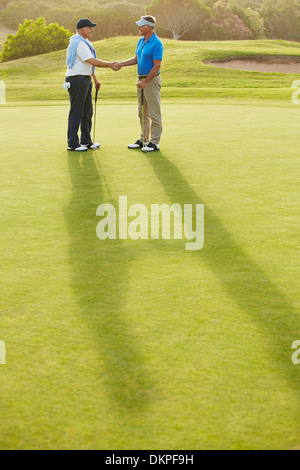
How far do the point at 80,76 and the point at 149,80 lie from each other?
1.12 metres

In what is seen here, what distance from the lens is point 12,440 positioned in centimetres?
266

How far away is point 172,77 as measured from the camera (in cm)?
2734

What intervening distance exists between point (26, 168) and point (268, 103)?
9772 mm

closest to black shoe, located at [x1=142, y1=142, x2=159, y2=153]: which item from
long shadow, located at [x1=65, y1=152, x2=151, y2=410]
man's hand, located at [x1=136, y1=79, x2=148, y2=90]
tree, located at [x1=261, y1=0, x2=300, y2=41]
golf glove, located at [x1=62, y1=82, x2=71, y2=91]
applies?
man's hand, located at [x1=136, y1=79, x2=148, y2=90]

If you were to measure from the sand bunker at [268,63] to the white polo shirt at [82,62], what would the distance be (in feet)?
76.4

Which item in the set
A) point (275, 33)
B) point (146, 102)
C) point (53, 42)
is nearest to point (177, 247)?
point (146, 102)

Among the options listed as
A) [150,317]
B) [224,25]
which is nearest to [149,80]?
[150,317]

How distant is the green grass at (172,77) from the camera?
20734 mm

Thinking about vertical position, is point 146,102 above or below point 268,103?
below

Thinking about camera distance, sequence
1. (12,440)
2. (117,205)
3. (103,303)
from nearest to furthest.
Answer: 1. (12,440)
2. (103,303)
3. (117,205)

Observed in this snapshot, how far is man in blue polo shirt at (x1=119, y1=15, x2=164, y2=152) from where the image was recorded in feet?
31.0

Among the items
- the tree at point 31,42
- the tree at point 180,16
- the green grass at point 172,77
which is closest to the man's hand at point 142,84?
the green grass at point 172,77

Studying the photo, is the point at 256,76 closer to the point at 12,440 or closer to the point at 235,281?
the point at 235,281

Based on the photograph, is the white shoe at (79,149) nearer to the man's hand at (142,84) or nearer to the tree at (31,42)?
the man's hand at (142,84)
